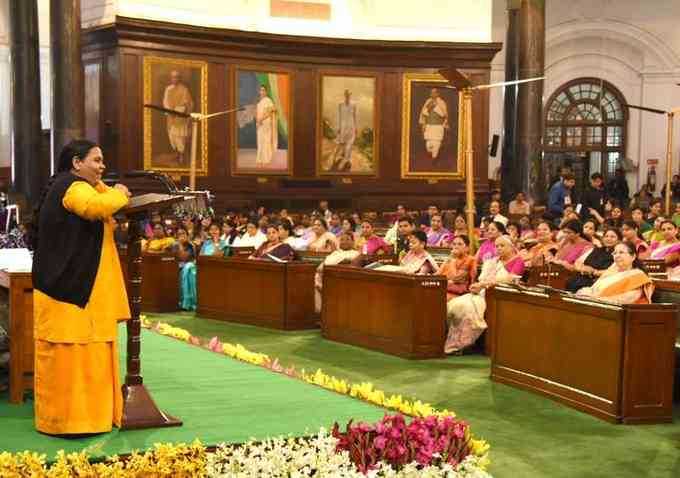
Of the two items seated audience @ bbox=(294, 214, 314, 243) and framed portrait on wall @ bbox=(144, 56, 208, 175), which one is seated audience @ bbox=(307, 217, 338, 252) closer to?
seated audience @ bbox=(294, 214, 314, 243)

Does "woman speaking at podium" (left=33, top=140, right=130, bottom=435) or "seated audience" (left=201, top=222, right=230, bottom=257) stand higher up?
"woman speaking at podium" (left=33, top=140, right=130, bottom=435)

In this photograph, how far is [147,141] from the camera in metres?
20.4

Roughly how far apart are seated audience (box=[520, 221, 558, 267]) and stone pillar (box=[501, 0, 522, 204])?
910 cm

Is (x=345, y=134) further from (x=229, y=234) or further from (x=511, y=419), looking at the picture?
(x=511, y=419)

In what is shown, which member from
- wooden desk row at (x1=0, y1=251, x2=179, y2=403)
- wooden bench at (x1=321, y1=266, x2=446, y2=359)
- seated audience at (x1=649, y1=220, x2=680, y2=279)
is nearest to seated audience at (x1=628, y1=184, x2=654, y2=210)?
seated audience at (x1=649, y1=220, x2=680, y2=279)

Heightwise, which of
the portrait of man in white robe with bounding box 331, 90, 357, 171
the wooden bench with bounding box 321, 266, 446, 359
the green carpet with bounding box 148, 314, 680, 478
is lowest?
the green carpet with bounding box 148, 314, 680, 478

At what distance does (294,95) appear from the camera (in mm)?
22297

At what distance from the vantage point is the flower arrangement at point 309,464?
4.64 meters

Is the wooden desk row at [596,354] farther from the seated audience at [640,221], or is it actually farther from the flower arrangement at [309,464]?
the seated audience at [640,221]

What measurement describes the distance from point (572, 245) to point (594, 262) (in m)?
0.80

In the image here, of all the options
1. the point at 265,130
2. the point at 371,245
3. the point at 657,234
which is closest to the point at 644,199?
the point at 265,130

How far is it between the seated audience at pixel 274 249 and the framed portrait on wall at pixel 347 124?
9.10 meters

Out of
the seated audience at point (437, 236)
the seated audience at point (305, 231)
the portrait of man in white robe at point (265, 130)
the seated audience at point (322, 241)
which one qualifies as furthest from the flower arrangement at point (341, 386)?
the portrait of man in white robe at point (265, 130)

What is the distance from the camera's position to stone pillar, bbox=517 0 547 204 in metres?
21.0
